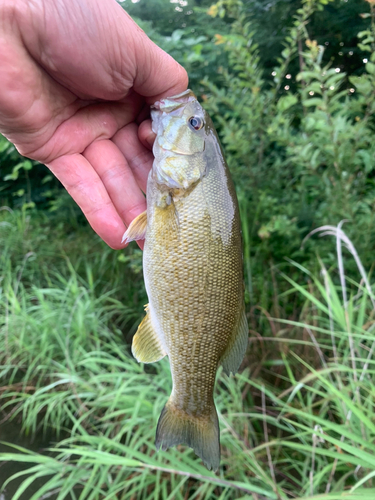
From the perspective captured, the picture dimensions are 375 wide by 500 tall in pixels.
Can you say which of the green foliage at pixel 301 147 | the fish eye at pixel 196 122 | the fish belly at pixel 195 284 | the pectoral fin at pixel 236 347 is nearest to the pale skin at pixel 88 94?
the fish eye at pixel 196 122

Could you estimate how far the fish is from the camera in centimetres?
132

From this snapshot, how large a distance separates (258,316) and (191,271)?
5.42 ft

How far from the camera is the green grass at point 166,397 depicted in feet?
5.34

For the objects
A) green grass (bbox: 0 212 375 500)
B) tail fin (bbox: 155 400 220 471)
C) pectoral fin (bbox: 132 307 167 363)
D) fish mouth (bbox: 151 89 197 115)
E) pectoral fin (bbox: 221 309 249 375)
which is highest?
fish mouth (bbox: 151 89 197 115)

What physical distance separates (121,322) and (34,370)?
976 mm

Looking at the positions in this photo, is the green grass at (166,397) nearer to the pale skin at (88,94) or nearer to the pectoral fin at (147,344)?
the pectoral fin at (147,344)

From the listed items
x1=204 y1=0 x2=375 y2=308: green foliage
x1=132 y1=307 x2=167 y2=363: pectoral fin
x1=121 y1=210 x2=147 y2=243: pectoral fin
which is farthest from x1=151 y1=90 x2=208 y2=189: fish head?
x1=204 y1=0 x2=375 y2=308: green foliage

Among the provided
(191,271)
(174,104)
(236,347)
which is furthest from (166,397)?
(174,104)

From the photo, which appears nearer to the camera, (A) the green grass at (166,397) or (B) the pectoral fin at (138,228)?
(B) the pectoral fin at (138,228)

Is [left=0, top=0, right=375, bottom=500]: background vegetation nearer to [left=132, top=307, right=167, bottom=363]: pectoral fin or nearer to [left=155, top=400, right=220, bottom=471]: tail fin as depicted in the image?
[left=155, top=400, right=220, bottom=471]: tail fin

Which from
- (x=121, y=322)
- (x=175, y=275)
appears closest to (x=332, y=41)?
(x=175, y=275)

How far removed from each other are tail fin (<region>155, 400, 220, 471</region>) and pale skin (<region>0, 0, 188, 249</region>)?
0.87 metres

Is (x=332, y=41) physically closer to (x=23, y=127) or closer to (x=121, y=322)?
(x=23, y=127)

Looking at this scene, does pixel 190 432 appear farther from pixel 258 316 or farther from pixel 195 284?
pixel 258 316
